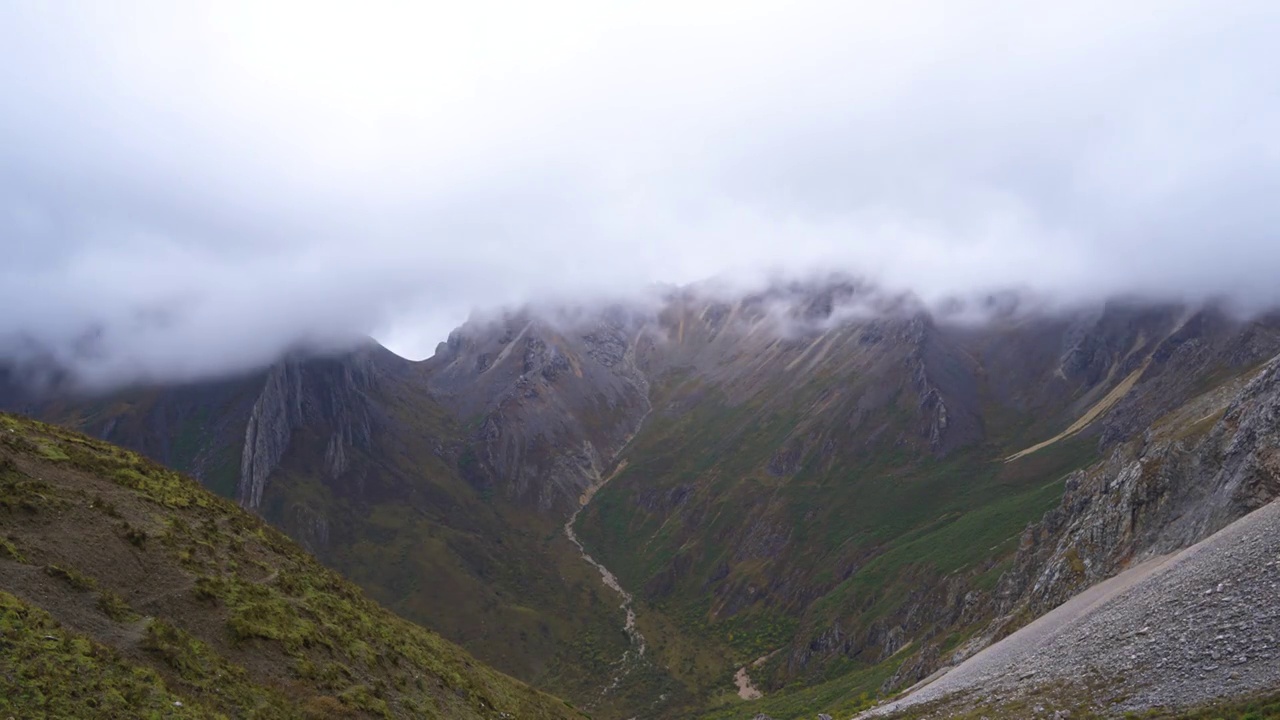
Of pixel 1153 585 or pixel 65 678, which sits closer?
pixel 65 678

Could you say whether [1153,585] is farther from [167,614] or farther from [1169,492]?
[167,614]

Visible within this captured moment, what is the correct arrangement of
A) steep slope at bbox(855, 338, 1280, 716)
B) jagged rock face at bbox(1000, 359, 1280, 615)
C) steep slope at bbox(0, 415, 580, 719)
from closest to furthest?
1. steep slope at bbox(0, 415, 580, 719)
2. steep slope at bbox(855, 338, 1280, 716)
3. jagged rock face at bbox(1000, 359, 1280, 615)

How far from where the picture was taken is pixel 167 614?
104 ft

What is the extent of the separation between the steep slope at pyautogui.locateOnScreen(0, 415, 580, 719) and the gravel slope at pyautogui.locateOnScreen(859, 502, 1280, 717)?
34.8 m

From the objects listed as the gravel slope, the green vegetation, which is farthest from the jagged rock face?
the green vegetation

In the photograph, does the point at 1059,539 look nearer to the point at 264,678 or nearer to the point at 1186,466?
the point at 1186,466

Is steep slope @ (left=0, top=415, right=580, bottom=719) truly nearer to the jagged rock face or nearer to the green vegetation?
the green vegetation

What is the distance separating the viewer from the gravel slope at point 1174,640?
3725 centimetres

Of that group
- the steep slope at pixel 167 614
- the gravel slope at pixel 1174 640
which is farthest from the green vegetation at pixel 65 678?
the gravel slope at pixel 1174 640

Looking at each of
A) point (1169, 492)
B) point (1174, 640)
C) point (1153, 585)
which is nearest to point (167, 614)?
point (1174, 640)

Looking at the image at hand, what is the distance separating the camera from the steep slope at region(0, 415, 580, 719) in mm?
25828

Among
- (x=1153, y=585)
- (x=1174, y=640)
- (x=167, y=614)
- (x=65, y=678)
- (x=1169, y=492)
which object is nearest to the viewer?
(x=65, y=678)

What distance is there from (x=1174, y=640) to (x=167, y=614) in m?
51.5

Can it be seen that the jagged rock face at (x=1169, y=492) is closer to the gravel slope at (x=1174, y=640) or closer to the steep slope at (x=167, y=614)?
the gravel slope at (x=1174, y=640)
